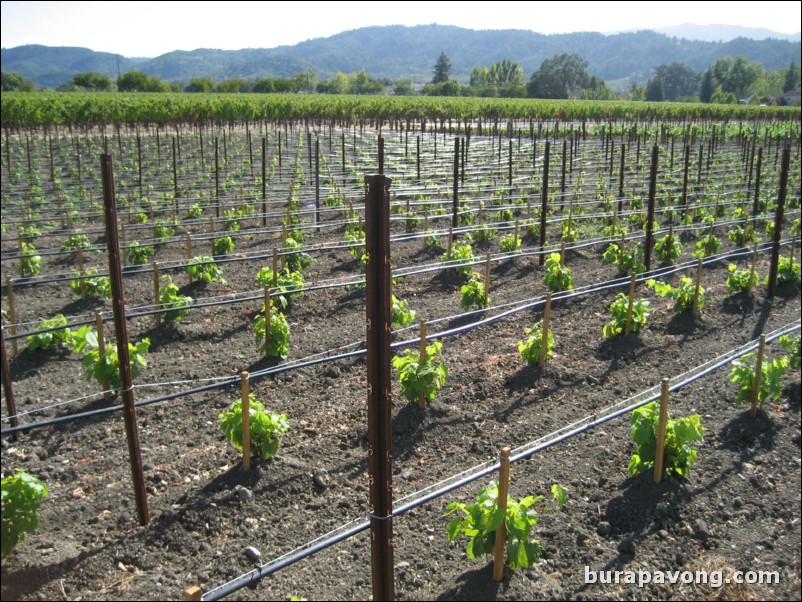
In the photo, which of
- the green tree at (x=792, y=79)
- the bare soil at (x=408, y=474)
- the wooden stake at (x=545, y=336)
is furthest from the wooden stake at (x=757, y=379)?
the green tree at (x=792, y=79)

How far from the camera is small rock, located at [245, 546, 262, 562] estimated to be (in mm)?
4723

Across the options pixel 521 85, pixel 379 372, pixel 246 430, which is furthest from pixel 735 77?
pixel 379 372

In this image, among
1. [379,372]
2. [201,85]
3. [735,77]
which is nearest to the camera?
[379,372]

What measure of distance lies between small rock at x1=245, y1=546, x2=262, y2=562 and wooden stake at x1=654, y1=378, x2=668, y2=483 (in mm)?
3108

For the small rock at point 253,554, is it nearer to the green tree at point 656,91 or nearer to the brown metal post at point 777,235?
the brown metal post at point 777,235

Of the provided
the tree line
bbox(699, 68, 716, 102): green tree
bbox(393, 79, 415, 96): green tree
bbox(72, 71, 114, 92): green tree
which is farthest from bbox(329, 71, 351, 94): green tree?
bbox(699, 68, 716, 102): green tree

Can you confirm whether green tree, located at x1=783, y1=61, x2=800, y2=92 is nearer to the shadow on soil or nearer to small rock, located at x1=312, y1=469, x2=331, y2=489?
small rock, located at x1=312, y1=469, x2=331, y2=489

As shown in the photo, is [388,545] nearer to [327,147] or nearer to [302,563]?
[302,563]

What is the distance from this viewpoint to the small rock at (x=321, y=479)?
570 cm

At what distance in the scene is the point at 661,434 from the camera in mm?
5523

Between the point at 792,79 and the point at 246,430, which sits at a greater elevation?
the point at 792,79

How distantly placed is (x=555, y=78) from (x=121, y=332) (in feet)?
357

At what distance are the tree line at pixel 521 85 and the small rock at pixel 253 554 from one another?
93.1 metres

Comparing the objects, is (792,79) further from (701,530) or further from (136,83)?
(701,530)
